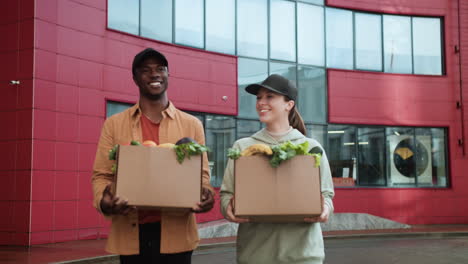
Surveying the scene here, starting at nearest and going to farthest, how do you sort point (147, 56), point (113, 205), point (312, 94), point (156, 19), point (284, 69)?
1. point (113, 205)
2. point (147, 56)
3. point (156, 19)
4. point (284, 69)
5. point (312, 94)

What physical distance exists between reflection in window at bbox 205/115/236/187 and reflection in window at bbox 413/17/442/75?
8.21 m

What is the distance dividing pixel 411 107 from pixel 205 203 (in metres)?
18.3

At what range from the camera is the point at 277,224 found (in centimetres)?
342

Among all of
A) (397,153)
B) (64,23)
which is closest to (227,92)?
(64,23)

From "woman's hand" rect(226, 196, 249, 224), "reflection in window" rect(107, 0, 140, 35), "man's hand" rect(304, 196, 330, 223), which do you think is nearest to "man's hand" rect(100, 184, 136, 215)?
"woman's hand" rect(226, 196, 249, 224)

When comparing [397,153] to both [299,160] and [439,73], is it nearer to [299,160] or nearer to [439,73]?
[439,73]

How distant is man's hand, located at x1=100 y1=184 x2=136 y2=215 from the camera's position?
10.00 ft

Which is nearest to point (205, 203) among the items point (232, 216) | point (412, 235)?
point (232, 216)

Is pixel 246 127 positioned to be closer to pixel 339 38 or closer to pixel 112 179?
pixel 339 38

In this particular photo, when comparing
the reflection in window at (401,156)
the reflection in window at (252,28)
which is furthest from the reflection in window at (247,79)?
the reflection in window at (401,156)

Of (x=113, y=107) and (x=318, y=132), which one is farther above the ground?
(x=113, y=107)

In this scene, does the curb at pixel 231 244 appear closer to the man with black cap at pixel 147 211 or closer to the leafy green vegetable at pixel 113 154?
the man with black cap at pixel 147 211

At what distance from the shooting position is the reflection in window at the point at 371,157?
64.0 ft

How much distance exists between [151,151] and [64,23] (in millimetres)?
10902
